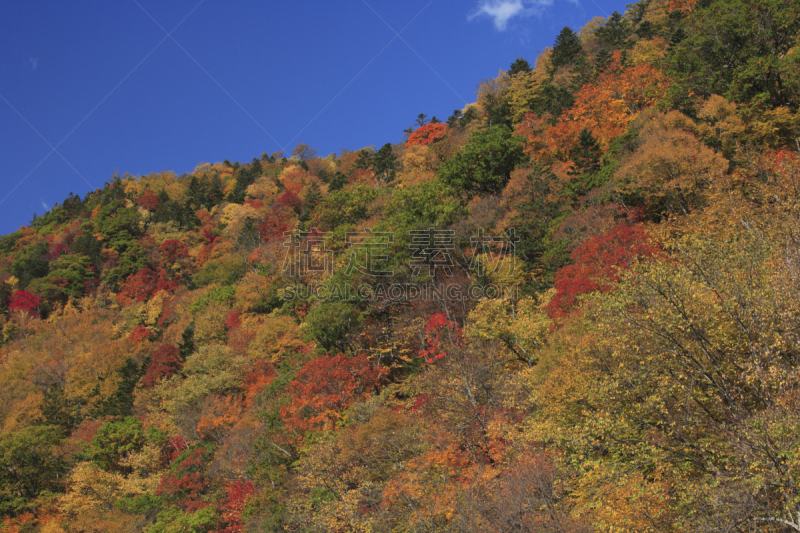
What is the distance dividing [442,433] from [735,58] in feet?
90.5

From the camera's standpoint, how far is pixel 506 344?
2416cm

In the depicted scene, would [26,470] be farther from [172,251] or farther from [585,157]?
[585,157]

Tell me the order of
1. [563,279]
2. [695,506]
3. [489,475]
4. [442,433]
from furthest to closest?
1. [563,279]
2. [442,433]
3. [489,475]
4. [695,506]

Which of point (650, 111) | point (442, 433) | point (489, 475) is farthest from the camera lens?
point (650, 111)

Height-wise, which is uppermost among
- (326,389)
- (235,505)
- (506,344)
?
(326,389)

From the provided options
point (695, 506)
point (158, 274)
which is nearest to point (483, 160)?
→ point (695, 506)

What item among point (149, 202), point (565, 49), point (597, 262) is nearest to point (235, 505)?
point (597, 262)

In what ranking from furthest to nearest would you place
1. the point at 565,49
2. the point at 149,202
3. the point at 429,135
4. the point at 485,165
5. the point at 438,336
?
the point at 149,202, the point at 565,49, the point at 429,135, the point at 485,165, the point at 438,336

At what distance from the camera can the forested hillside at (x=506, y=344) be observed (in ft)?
38.4

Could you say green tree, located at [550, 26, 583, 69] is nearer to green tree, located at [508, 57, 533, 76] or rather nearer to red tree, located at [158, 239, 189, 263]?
green tree, located at [508, 57, 533, 76]

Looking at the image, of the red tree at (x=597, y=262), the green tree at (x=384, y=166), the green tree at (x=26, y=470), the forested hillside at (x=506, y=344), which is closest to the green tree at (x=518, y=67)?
the forested hillside at (x=506, y=344)

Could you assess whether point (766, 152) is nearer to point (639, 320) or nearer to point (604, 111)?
point (604, 111)

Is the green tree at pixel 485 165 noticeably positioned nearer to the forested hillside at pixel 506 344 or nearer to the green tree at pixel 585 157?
the forested hillside at pixel 506 344

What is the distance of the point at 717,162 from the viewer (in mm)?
23656
